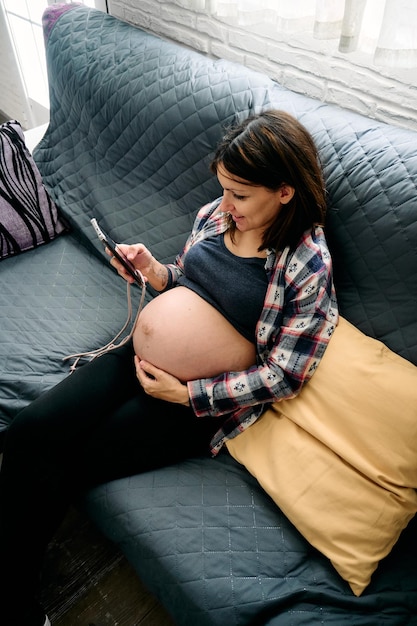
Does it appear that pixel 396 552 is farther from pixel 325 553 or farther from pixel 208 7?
pixel 208 7

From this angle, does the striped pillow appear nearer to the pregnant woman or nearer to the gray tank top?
the pregnant woman

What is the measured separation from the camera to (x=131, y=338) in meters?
1.25

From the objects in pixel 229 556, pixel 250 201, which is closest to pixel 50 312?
pixel 250 201

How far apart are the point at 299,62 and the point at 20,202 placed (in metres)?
1.04

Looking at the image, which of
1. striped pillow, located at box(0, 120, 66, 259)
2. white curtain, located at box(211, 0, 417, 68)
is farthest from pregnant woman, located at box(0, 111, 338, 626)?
striped pillow, located at box(0, 120, 66, 259)

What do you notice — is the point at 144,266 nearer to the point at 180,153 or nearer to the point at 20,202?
the point at 180,153

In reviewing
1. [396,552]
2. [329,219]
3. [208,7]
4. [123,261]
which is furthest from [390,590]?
[208,7]

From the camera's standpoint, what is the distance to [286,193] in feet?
3.29

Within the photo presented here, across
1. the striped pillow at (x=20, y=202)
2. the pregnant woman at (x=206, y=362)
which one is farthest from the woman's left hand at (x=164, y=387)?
the striped pillow at (x=20, y=202)

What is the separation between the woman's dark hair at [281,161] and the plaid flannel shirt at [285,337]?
61 millimetres

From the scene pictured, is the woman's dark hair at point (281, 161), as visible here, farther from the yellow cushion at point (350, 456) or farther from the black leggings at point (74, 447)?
the black leggings at point (74, 447)

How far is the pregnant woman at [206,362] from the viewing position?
1001mm

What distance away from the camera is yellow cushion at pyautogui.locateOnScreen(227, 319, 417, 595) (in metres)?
0.92

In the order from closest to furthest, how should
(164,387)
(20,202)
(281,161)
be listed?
(281,161) → (164,387) → (20,202)
